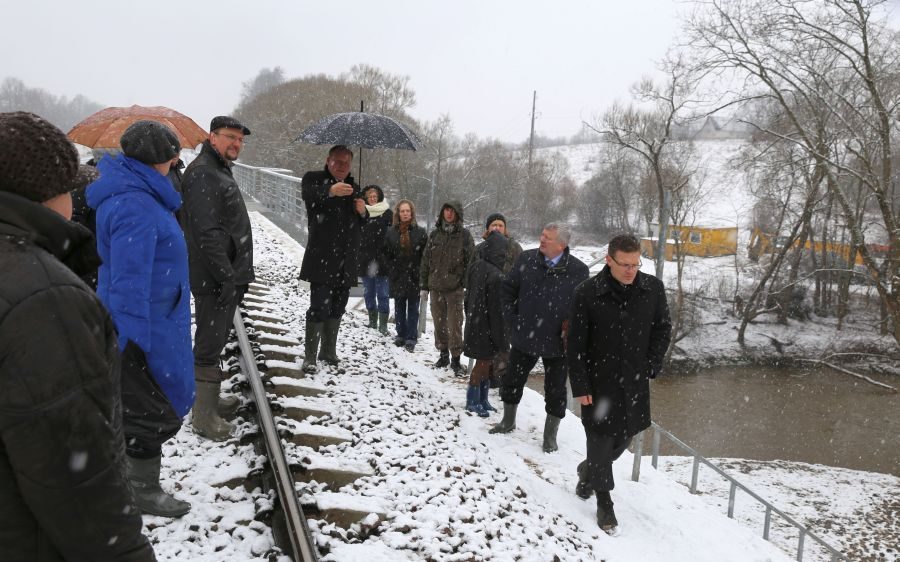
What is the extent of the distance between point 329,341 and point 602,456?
2.86 meters

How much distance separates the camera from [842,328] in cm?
2914

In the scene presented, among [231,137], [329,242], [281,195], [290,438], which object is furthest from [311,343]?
[281,195]

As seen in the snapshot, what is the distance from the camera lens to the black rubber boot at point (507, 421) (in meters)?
5.90

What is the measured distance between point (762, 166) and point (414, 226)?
1373 centimetres

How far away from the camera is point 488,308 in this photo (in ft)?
20.4

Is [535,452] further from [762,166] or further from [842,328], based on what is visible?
[842,328]

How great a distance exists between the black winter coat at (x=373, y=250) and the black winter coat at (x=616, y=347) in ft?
14.1

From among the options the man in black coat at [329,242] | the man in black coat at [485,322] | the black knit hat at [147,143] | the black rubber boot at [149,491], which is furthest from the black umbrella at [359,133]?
the black rubber boot at [149,491]

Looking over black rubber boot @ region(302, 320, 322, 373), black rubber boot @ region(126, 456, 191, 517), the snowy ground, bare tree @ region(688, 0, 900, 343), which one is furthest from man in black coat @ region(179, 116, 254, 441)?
bare tree @ region(688, 0, 900, 343)

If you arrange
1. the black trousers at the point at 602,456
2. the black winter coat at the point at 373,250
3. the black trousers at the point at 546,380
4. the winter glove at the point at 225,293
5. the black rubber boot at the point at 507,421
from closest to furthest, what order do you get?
the winter glove at the point at 225,293
the black trousers at the point at 602,456
the black trousers at the point at 546,380
the black rubber boot at the point at 507,421
the black winter coat at the point at 373,250

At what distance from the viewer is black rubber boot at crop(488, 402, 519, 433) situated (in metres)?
5.90

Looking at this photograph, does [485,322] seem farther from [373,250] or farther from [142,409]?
[142,409]

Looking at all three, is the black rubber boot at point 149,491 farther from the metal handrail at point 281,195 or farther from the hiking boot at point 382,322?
the metal handrail at point 281,195

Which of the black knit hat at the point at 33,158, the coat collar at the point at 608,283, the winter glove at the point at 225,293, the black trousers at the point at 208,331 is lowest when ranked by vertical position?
the black trousers at the point at 208,331
